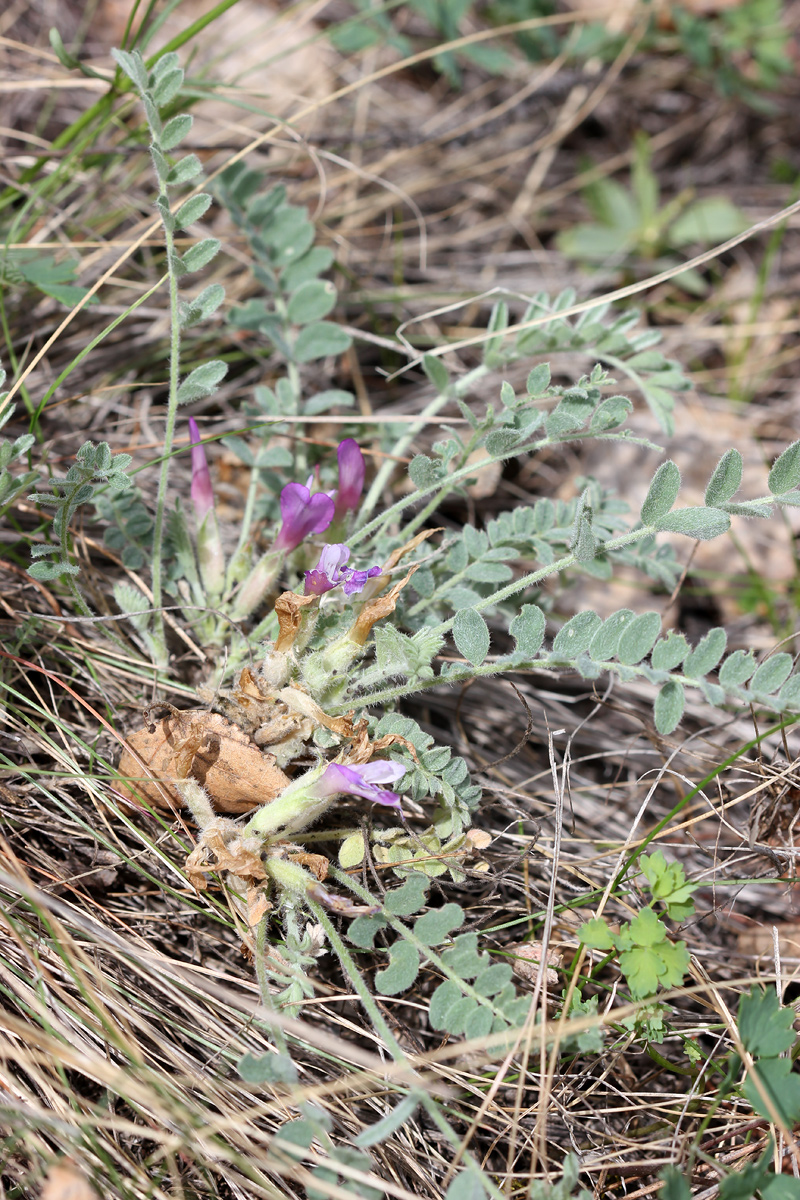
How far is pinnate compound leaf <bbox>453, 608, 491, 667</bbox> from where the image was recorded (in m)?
1.91

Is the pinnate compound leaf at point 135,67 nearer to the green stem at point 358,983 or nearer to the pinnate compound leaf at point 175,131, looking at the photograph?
the pinnate compound leaf at point 175,131

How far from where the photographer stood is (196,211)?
6.72 ft

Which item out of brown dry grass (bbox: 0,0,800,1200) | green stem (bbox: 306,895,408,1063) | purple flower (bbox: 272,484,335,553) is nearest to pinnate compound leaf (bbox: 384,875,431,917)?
green stem (bbox: 306,895,408,1063)

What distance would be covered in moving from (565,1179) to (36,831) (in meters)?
1.32

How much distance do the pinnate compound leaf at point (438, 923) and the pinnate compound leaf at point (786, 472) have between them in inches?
42.0

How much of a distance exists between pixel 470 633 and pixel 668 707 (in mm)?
431

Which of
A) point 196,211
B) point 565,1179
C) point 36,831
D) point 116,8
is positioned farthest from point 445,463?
point 116,8

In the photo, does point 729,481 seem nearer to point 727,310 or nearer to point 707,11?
point 727,310

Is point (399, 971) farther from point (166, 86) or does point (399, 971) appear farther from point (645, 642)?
point (166, 86)

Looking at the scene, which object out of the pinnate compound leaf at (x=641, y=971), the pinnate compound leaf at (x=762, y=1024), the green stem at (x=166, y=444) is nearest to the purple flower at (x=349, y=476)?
the green stem at (x=166, y=444)

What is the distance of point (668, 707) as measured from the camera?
1.86 meters

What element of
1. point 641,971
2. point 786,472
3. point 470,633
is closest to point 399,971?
point 641,971

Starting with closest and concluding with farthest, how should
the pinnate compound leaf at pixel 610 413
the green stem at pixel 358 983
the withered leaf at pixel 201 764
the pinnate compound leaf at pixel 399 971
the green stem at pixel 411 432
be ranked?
the green stem at pixel 358 983, the pinnate compound leaf at pixel 399 971, the withered leaf at pixel 201 764, the pinnate compound leaf at pixel 610 413, the green stem at pixel 411 432

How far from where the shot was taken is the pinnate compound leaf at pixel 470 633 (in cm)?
191
